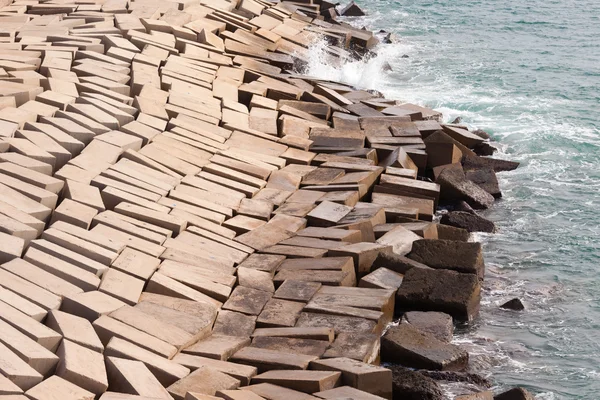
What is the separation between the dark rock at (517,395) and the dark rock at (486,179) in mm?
5137

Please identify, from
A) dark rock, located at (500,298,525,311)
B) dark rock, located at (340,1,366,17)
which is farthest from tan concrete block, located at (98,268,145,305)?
dark rock, located at (340,1,366,17)

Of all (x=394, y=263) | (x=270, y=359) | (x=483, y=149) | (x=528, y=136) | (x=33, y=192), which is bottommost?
(x=528, y=136)

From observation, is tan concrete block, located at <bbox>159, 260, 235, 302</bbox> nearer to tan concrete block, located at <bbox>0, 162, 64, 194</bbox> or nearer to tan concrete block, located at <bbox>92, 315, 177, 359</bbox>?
tan concrete block, located at <bbox>92, 315, 177, 359</bbox>

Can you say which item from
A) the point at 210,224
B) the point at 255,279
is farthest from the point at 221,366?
the point at 210,224

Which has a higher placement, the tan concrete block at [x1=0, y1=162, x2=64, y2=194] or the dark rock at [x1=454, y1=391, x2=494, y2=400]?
the tan concrete block at [x1=0, y1=162, x2=64, y2=194]

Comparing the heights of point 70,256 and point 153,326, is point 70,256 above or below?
above

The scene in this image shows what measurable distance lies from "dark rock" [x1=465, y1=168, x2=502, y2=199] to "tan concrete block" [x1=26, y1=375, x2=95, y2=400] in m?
7.19

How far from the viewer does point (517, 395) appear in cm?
642

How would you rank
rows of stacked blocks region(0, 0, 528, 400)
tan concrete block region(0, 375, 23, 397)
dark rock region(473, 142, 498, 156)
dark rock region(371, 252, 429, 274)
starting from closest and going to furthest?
tan concrete block region(0, 375, 23, 397)
rows of stacked blocks region(0, 0, 528, 400)
dark rock region(371, 252, 429, 274)
dark rock region(473, 142, 498, 156)

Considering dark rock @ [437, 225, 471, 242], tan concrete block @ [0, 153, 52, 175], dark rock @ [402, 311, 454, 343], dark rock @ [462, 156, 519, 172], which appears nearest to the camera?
dark rock @ [402, 311, 454, 343]

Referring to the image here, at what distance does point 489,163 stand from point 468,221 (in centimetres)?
215

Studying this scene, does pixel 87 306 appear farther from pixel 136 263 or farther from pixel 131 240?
pixel 131 240

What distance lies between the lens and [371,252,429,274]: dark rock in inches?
320

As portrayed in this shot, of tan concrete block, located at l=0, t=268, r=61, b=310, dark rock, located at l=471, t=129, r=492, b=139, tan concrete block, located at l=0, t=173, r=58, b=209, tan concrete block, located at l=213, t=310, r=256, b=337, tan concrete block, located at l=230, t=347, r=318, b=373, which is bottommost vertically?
dark rock, located at l=471, t=129, r=492, b=139
